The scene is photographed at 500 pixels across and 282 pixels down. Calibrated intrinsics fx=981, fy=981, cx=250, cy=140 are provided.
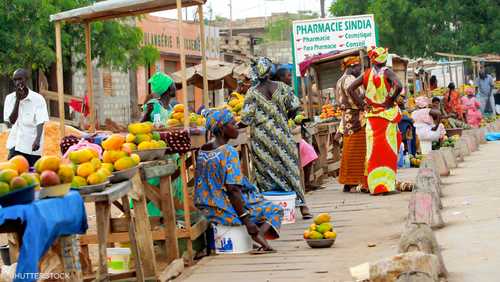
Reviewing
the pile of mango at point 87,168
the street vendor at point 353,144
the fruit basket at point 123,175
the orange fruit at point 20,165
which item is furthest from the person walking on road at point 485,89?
the orange fruit at point 20,165

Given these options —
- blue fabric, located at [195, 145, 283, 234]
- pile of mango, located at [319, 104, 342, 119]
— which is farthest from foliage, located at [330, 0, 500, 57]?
blue fabric, located at [195, 145, 283, 234]

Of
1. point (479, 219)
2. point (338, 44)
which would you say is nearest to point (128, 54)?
point (338, 44)

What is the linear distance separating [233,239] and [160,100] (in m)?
1.83

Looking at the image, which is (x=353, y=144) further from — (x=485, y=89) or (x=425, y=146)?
(x=485, y=89)

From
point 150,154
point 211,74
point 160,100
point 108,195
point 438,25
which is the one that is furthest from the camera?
point 438,25

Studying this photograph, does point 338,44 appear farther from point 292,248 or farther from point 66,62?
point 292,248

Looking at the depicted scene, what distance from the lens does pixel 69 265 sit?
5.85 meters

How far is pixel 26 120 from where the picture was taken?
1082 centimetres

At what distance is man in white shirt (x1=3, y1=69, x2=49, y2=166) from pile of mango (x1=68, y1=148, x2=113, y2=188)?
4.08m

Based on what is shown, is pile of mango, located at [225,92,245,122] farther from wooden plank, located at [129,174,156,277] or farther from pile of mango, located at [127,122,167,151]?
wooden plank, located at [129,174,156,277]

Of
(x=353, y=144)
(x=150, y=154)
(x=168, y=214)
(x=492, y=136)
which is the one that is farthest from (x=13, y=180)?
(x=492, y=136)

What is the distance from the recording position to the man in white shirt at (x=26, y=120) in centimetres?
1078

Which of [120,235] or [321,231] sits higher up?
[120,235]

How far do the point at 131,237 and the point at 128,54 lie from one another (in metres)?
22.7
